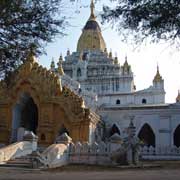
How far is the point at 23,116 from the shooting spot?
115ft

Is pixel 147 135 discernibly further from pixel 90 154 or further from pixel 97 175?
pixel 97 175

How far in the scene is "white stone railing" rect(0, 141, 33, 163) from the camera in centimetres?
2231

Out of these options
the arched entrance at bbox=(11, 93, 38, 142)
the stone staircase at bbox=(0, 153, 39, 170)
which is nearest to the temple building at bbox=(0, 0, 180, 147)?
the arched entrance at bbox=(11, 93, 38, 142)

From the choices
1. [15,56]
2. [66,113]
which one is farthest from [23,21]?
[66,113]

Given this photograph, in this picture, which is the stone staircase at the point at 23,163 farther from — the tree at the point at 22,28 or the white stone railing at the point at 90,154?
the tree at the point at 22,28

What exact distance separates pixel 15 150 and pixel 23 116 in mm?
11639

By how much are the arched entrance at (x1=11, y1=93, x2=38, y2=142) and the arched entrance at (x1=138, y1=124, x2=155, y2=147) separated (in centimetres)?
1073

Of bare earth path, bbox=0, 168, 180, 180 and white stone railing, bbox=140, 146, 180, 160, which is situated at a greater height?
white stone railing, bbox=140, 146, 180, 160

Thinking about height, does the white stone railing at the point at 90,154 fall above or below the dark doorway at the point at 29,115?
below

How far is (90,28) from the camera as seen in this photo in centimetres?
6316

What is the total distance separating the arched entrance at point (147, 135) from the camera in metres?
38.3

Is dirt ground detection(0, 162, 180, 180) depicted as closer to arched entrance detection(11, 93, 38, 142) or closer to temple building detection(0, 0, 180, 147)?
temple building detection(0, 0, 180, 147)

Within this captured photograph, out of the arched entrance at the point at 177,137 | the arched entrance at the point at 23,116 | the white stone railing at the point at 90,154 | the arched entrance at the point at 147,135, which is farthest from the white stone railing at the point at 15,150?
the arched entrance at the point at 177,137

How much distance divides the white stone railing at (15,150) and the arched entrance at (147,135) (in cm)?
1593
